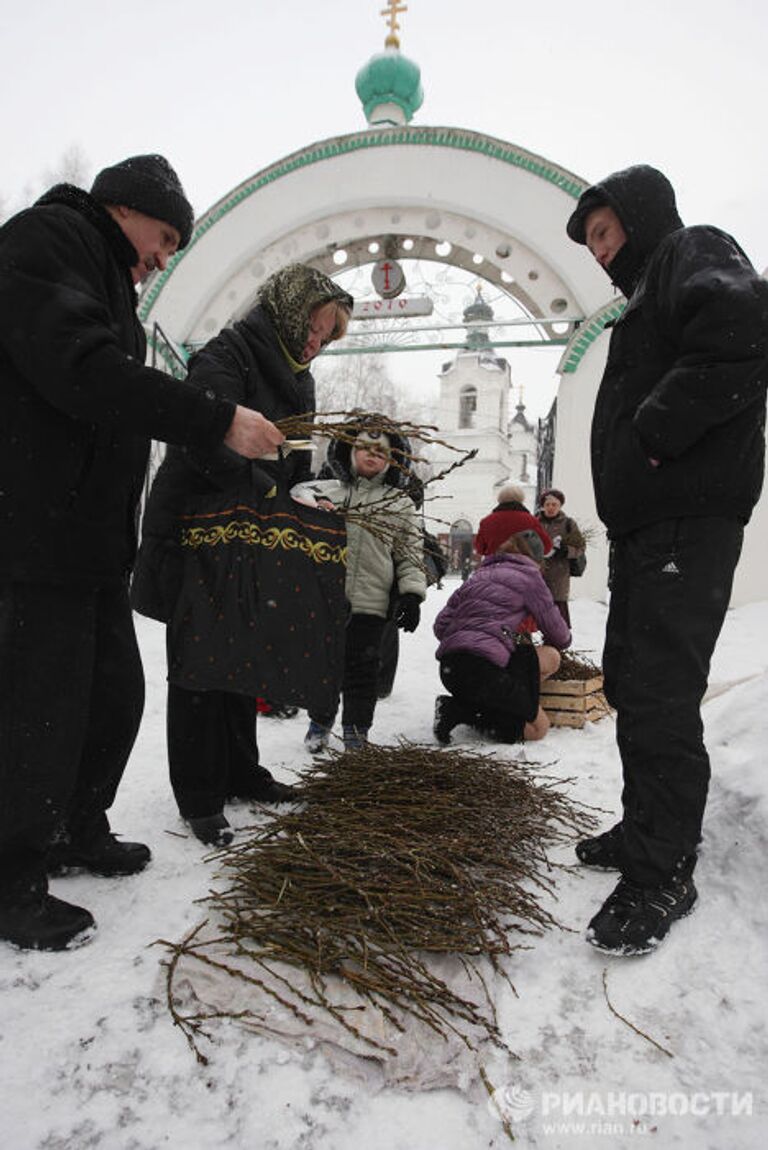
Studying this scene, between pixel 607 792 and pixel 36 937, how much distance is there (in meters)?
2.11

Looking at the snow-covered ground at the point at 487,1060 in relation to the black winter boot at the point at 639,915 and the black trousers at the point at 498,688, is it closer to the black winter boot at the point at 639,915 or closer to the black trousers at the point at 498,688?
the black winter boot at the point at 639,915

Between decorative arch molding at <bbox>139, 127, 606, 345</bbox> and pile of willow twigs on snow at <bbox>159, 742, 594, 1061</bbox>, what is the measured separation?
8.22 meters

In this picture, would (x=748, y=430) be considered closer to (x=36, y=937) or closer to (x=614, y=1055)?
(x=614, y=1055)

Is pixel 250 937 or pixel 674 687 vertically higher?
pixel 674 687

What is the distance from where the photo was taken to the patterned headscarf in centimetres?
237

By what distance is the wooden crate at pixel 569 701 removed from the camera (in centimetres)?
401

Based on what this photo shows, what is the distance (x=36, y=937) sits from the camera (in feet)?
5.52

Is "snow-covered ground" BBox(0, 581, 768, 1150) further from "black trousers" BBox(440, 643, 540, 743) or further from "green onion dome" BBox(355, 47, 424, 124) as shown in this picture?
"green onion dome" BBox(355, 47, 424, 124)

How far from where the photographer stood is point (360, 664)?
332 centimetres

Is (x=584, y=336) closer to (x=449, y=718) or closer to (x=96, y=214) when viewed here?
(x=449, y=718)

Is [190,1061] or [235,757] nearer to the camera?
[190,1061]

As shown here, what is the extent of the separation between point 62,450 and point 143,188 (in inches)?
29.8

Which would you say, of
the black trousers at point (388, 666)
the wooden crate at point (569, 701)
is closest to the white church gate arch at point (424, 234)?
the black trousers at point (388, 666)

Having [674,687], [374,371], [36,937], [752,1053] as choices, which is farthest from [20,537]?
[374,371]
